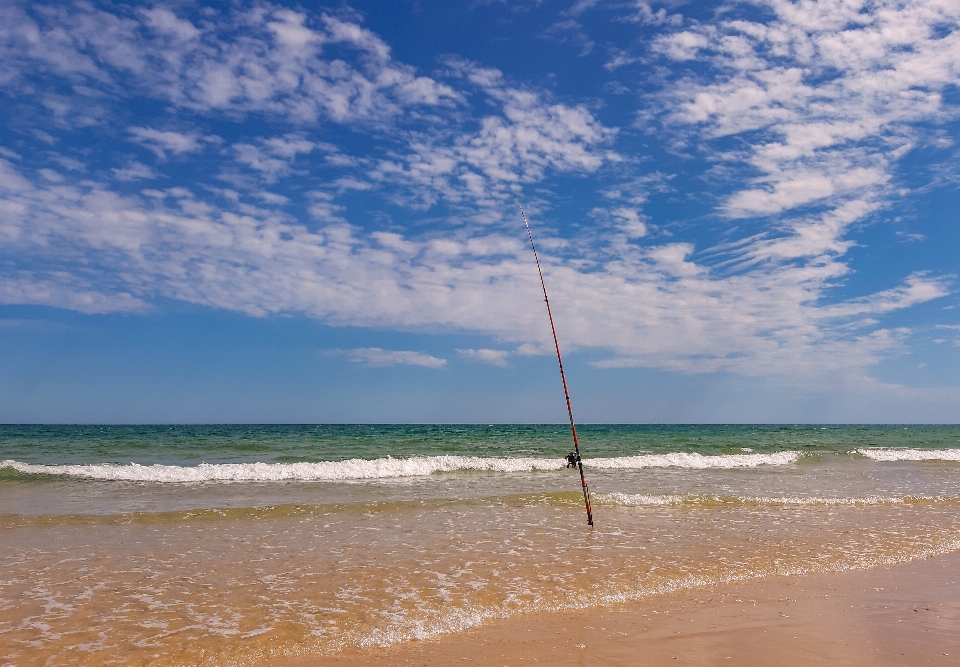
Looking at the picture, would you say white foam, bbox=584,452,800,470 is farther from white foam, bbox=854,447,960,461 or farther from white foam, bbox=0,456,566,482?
white foam, bbox=854,447,960,461

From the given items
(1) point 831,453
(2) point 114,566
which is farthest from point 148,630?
(1) point 831,453

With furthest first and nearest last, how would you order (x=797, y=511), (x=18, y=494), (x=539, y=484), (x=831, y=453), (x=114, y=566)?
1. (x=831, y=453)
2. (x=539, y=484)
3. (x=18, y=494)
4. (x=797, y=511)
5. (x=114, y=566)

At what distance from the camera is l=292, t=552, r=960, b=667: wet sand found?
4586mm

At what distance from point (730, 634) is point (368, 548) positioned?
5.16 metres

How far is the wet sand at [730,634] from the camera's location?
15.0ft

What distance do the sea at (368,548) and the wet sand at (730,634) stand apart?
33cm

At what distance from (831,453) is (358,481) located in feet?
86.7

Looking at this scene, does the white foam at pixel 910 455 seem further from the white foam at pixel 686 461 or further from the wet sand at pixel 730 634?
the wet sand at pixel 730 634

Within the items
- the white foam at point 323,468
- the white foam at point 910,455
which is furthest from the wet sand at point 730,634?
the white foam at point 910,455

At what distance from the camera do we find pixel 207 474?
1784cm

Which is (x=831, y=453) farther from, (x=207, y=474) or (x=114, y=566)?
(x=114, y=566)

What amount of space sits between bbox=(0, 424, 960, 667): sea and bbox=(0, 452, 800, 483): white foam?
236mm

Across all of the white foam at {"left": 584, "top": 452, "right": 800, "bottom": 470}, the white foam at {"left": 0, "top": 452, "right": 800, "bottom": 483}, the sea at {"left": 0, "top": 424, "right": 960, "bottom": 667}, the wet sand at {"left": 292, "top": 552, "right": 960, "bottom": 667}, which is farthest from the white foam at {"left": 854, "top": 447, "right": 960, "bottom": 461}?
the wet sand at {"left": 292, "top": 552, "right": 960, "bottom": 667}

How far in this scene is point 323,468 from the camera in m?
19.6
